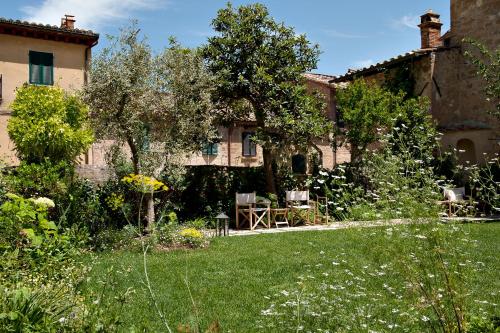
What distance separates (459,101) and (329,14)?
14747 mm

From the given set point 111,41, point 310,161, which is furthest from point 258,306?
point 310,161

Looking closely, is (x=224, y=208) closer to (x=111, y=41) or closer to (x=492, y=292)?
(x=111, y=41)

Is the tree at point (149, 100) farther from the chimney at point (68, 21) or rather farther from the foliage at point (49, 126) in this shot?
the chimney at point (68, 21)

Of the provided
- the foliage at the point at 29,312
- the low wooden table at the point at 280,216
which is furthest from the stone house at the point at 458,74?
the foliage at the point at 29,312

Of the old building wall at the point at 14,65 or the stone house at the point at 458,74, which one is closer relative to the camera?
the old building wall at the point at 14,65

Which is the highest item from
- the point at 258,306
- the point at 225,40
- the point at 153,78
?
the point at 225,40

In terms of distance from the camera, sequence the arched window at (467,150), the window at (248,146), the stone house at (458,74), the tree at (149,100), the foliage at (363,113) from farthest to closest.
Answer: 1. the window at (248,146)
2. the arched window at (467,150)
3. the stone house at (458,74)
4. the foliage at (363,113)
5. the tree at (149,100)

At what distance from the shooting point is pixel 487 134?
800 inches

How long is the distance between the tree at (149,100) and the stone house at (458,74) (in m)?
10.2

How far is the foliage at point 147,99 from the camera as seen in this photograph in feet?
37.1

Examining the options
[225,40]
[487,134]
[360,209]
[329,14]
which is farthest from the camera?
[487,134]

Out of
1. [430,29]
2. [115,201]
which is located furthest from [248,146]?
[115,201]

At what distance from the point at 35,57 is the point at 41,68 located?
0.46m

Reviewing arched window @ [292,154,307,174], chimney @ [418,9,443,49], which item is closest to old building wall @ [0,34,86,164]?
arched window @ [292,154,307,174]
